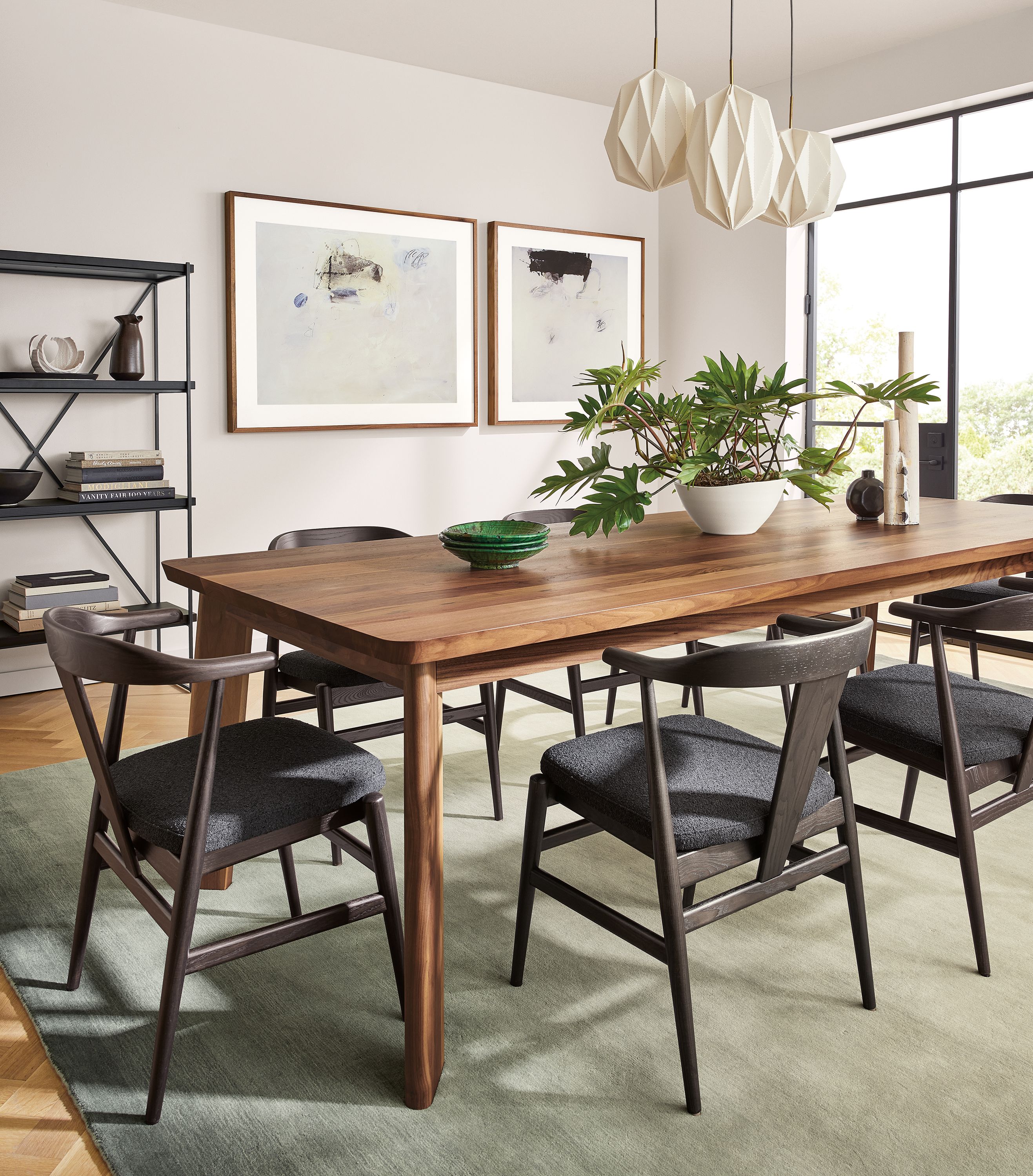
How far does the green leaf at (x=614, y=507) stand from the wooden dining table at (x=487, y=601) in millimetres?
80

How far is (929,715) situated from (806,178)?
5.11ft

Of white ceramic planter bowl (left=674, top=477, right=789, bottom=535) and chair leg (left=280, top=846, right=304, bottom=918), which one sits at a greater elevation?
white ceramic planter bowl (left=674, top=477, right=789, bottom=535)

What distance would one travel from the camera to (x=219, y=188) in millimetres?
4570

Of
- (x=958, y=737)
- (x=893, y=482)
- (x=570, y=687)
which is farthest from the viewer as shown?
(x=570, y=687)

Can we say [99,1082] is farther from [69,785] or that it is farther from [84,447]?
[84,447]

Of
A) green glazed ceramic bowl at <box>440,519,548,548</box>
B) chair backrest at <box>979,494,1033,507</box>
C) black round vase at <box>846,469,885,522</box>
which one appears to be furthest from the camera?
chair backrest at <box>979,494,1033,507</box>

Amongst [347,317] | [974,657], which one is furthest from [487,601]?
Result: [347,317]

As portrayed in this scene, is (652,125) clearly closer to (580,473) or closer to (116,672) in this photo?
(580,473)

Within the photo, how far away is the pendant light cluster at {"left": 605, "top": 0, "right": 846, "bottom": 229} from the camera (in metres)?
2.53

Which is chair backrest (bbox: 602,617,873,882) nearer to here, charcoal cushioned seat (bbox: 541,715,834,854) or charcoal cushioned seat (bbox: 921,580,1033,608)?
charcoal cushioned seat (bbox: 541,715,834,854)

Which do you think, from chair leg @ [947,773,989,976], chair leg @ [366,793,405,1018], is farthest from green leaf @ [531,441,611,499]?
chair leg @ [947,773,989,976]

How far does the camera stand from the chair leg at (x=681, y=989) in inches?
67.1

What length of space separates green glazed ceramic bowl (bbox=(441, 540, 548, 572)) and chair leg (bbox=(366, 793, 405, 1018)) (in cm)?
62

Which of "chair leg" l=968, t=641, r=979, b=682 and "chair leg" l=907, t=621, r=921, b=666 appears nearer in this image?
"chair leg" l=907, t=621, r=921, b=666
